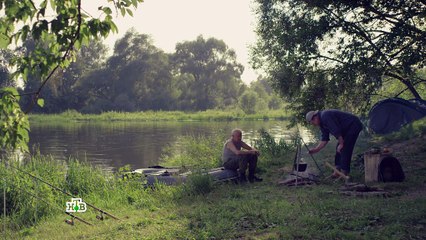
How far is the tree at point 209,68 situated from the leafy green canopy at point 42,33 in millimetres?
62105

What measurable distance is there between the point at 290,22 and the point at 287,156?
417 centimetres

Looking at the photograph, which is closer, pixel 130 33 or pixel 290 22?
pixel 290 22

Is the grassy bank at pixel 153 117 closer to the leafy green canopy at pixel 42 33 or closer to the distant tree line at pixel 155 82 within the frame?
the distant tree line at pixel 155 82

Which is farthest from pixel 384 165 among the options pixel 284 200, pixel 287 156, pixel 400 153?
pixel 287 156

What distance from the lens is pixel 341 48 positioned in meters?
13.0

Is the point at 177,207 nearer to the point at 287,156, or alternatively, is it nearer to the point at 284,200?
the point at 284,200

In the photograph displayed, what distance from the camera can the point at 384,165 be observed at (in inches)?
352

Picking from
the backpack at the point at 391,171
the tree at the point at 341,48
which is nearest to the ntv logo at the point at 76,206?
the backpack at the point at 391,171

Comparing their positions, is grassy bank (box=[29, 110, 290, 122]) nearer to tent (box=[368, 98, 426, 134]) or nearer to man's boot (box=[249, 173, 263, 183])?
tent (box=[368, 98, 426, 134])

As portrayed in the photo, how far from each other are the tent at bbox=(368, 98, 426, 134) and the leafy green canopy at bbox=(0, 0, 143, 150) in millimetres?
13786

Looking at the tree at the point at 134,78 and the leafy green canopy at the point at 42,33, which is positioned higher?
the tree at the point at 134,78

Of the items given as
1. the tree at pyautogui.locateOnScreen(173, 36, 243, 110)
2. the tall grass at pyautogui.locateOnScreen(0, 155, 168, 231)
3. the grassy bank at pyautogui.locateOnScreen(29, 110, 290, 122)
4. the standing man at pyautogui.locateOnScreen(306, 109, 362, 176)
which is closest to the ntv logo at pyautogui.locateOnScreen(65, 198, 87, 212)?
the tall grass at pyautogui.locateOnScreen(0, 155, 168, 231)

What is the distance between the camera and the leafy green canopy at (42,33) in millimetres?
3510

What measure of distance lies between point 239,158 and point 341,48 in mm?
5042
